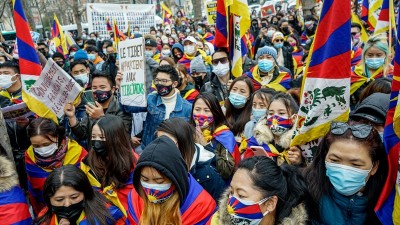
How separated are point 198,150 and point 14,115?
86.5 inches

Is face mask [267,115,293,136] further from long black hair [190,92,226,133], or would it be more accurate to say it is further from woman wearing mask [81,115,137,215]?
woman wearing mask [81,115,137,215]

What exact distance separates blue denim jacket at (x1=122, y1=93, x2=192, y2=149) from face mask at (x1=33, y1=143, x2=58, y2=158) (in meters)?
1.16

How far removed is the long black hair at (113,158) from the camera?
315cm

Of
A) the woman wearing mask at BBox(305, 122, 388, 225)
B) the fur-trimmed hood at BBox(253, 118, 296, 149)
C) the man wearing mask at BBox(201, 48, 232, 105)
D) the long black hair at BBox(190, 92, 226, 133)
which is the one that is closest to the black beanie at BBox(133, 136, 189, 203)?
the woman wearing mask at BBox(305, 122, 388, 225)

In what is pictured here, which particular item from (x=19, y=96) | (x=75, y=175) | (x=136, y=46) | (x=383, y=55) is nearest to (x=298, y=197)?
(x=75, y=175)

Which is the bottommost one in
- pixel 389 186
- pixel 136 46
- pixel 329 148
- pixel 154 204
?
pixel 154 204

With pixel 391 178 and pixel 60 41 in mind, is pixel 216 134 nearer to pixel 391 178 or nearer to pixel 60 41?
pixel 391 178

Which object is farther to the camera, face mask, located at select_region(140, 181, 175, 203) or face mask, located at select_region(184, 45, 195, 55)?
face mask, located at select_region(184, 45, 195, 55)

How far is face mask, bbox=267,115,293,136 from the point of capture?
3229 millimetres

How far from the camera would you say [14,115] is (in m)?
4.07

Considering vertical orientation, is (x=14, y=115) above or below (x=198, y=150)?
above

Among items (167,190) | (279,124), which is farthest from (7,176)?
(279,124)

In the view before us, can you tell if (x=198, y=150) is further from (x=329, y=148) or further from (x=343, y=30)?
(x=343, y=30)

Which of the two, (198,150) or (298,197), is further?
(198,150)
